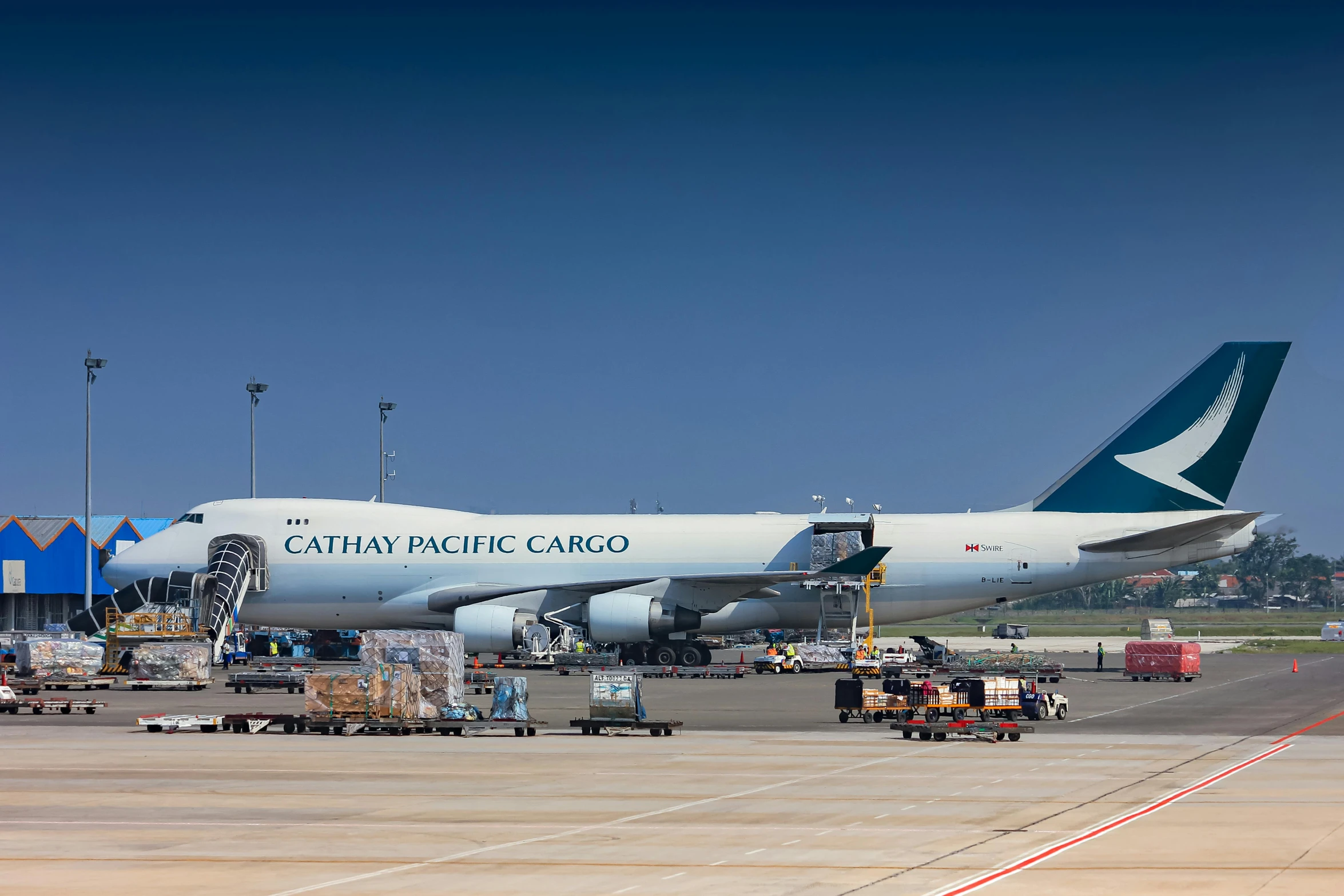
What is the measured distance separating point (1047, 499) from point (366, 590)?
2703cm

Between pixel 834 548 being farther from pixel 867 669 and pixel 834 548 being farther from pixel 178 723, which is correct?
pixel 178 723

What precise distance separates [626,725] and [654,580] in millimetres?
25787

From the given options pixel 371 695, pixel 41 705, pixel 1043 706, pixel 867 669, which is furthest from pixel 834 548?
pixel 41 705

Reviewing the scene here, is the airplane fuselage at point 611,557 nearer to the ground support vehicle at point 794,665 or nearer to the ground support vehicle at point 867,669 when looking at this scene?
the ground support vehicle at point 794,665

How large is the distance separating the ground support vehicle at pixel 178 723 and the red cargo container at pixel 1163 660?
101ft

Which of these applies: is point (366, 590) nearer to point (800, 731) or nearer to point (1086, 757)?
point (800, 731)

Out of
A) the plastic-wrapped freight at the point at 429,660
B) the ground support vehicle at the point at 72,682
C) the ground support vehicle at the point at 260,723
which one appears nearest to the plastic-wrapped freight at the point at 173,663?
the ground support vehicle at the point at 72,682

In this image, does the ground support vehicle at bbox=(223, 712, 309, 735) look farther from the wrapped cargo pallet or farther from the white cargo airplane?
the white cargo airplane

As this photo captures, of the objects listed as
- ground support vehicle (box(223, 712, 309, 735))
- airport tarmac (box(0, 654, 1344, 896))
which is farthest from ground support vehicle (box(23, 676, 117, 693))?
ground support vehicle (box(223, 712, 309, 735))

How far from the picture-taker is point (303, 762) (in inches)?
918

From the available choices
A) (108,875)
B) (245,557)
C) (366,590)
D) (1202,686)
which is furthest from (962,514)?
(108,875)

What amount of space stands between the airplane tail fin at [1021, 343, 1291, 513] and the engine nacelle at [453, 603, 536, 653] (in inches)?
851

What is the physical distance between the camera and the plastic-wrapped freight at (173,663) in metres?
43.4

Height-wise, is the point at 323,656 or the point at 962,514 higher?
the point at 962,514
